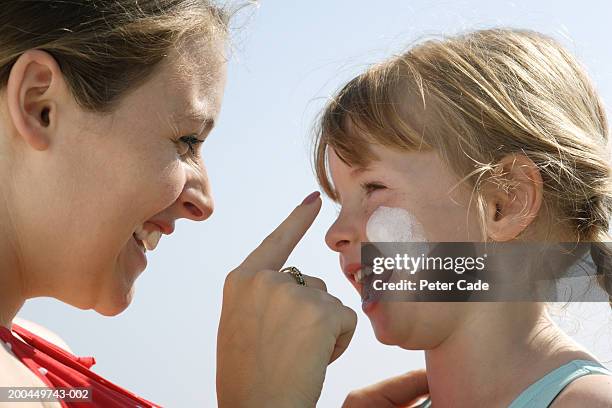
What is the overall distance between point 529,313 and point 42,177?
57.7 inches

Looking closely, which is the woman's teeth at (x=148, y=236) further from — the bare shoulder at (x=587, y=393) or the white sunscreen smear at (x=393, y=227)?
A: the bare shoulder at (x=587, y=393)

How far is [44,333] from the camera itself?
2611mm

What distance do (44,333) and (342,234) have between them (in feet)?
3.72

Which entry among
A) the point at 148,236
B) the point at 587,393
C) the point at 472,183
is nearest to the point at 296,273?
the point at 148,236

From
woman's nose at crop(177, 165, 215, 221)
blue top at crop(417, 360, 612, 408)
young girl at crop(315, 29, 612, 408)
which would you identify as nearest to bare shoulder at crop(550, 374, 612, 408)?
blue top at crop(417, 360, 612, 408)

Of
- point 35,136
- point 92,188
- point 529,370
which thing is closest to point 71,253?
point 92,188

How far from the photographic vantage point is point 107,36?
198 centimetres

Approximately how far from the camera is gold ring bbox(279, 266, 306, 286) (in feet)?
6.83

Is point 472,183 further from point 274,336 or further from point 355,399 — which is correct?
point 355,399

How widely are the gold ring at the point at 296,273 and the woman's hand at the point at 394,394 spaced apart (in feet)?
2.40

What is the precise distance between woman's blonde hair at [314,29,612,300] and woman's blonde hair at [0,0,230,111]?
26.6 inches

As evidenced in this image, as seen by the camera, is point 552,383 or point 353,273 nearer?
point 552,383

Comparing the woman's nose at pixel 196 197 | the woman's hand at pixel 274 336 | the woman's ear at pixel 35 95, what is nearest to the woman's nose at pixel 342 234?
the woman's hand at pixel 274 336

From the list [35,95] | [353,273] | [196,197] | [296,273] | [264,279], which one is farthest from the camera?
[353,273]
